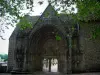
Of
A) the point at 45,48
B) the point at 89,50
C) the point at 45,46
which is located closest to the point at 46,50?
the point at 45,48

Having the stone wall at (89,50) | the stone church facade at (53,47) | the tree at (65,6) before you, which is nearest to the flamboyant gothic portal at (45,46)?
the stone church facade at (53,47)

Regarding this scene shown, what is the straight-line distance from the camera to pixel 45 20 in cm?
2008

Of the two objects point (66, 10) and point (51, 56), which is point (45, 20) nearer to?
point (51, 56)

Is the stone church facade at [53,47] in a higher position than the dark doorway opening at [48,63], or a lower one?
higher

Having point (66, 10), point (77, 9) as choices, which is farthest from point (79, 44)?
point (66, 10)

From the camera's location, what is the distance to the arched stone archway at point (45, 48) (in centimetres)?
1992

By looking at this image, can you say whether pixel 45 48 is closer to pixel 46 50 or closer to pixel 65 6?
pixel 46 50

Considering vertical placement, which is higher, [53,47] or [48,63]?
[53,47]

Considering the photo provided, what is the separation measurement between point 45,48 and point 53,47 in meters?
1.02

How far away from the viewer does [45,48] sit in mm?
21484

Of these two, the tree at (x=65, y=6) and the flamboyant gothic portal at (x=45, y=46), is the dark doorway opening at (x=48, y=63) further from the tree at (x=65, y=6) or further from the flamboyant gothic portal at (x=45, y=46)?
the tree at (x=65, y=6)

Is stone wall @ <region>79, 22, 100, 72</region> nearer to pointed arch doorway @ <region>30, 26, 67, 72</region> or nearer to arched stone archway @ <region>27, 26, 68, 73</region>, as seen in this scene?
arched stone archway @ <region>27, 26, 68, 73</region>

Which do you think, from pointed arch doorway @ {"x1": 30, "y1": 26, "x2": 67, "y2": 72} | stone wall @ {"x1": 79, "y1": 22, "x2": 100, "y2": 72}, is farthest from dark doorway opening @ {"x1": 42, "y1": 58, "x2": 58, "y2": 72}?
stone wall @ {"x1": 79, "y1": 22, "x2": 100, "y2": 72}

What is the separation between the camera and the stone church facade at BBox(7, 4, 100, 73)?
18.9m
